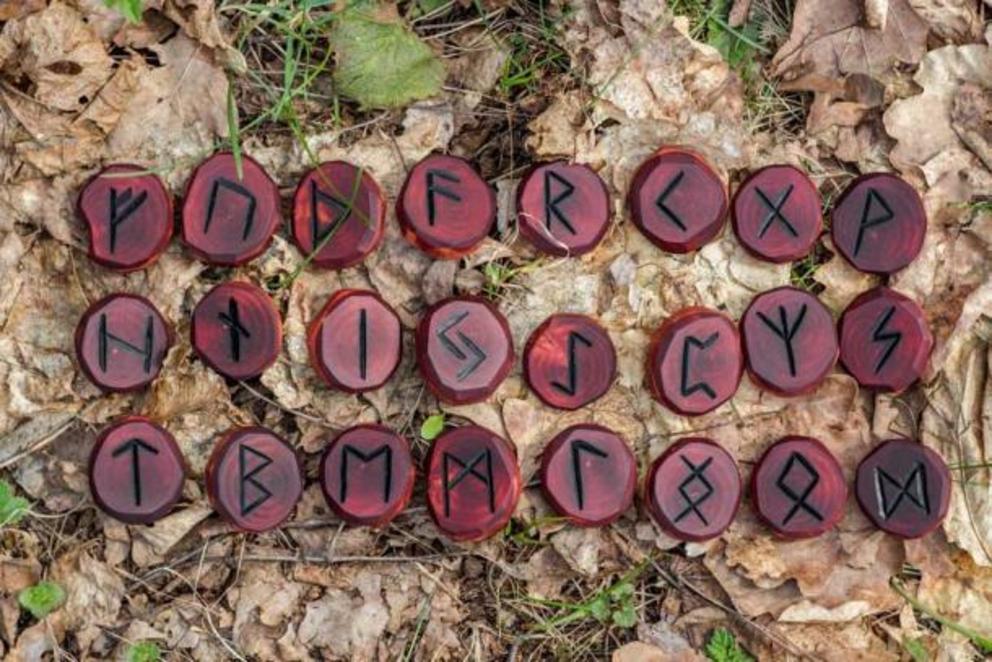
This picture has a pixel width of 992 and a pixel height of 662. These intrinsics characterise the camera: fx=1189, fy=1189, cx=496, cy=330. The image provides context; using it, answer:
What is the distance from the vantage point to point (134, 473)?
309cm

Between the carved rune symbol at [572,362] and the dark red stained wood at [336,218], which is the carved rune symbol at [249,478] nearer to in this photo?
the dark red stained wood at [336,218]

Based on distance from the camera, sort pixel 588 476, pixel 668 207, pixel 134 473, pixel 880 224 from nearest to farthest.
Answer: pixel 134 473
pixel 588 476
pixel 668 207
pixel 880 224

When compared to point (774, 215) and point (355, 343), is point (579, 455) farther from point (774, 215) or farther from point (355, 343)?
point (774, 215)

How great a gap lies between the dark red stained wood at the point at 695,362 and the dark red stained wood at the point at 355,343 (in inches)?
28.3

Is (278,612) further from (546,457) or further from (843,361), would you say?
(843,361)

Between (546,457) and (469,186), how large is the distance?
0.77 meters

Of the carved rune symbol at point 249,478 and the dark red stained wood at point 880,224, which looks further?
the dark red stained wood at point 880,224

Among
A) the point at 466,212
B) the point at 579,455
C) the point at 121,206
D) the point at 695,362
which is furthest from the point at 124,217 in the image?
the point at 695,362

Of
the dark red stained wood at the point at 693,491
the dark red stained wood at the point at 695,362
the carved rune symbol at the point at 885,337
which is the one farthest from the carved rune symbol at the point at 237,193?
the carved rune symbol at the point at 885,337

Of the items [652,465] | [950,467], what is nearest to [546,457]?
[652,465]

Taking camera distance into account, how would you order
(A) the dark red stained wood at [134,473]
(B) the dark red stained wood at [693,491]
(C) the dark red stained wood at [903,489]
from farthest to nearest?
(C) the dark red stained wood at [903,489], (B) the dark red stained wood at [693,491], (A) the dark red stained wood at [134,473]

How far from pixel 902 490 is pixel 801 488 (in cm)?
30

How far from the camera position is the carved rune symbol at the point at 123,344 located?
312cm

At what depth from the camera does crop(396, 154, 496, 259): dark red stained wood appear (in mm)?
3209
